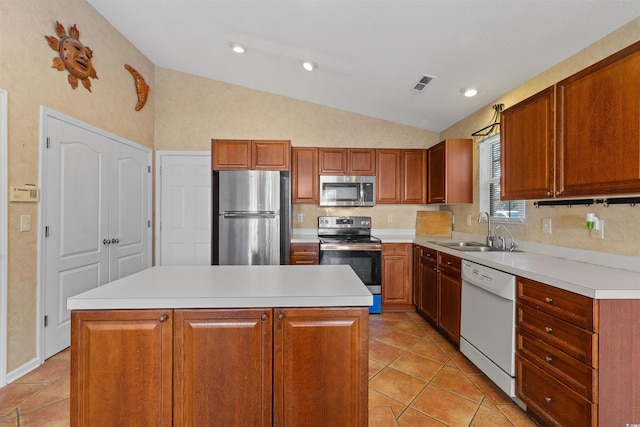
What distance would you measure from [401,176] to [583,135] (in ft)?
7.63

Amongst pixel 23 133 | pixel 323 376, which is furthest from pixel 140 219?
pixel 323 376

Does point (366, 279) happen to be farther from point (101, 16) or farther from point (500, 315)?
point (101, 16)

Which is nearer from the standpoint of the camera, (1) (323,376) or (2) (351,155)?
(1) (323,376)

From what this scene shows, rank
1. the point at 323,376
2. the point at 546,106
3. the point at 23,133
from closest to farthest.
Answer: the point at 323,376 < the point at 546,106 < the point at 23,133

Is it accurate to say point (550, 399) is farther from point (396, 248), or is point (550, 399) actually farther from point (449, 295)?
point (396, 248)

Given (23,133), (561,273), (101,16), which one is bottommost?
(561,273)

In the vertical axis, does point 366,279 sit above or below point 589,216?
below

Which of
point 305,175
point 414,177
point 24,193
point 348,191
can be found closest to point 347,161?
point 348,191

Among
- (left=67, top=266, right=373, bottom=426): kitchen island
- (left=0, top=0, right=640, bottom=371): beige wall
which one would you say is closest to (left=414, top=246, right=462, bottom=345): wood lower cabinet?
(left=0, top=0, right=640, bottom=371): beige wall

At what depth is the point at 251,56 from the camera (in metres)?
3.17

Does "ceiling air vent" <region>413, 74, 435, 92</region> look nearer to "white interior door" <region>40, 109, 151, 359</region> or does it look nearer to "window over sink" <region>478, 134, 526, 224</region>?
"window over sink" <region>478, 134, 526, 224</region>

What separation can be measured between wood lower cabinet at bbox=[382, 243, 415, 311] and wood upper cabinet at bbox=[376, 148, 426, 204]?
0.72 m

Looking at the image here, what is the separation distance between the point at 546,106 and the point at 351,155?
2.28 metres

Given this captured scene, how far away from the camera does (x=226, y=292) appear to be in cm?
123
